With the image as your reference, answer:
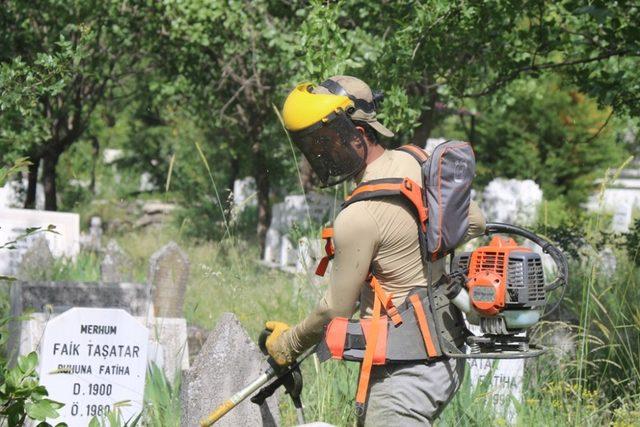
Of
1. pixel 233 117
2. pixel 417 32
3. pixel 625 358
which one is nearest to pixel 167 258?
pixel 417 32

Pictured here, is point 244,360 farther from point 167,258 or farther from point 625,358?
point 167,258

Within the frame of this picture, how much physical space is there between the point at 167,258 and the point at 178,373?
3.11m

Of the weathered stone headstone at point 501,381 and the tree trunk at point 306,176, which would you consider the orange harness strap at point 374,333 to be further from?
the tree trunk at point 306,176

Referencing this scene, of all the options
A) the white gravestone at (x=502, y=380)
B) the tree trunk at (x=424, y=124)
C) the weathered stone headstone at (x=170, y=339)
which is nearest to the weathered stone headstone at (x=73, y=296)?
the weathered stone headstone at (x=170, y=339)

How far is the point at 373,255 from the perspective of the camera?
3.67 meters

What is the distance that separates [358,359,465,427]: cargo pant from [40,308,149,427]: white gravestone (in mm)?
2045

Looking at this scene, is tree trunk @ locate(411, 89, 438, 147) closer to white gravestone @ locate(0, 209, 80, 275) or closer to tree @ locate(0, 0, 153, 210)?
tree @ locate(0, 0, 153, 210)

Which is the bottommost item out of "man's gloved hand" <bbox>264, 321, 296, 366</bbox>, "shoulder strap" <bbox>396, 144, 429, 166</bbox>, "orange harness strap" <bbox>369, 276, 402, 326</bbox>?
"man's gloved hand" <bbox>264, 321, 296, 366</bbox>

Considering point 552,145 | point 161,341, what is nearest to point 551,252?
point 161,341

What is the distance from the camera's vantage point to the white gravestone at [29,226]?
36.2ft

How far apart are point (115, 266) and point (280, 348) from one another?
6.51 metres

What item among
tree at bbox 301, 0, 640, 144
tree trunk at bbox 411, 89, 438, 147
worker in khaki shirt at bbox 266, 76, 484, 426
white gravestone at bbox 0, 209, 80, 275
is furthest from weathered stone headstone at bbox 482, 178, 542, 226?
worker in khaki shirt at bbox 266, 76, 484, 426

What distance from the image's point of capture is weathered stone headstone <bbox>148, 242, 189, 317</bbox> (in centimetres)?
872

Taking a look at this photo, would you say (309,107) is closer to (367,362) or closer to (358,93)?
(358,93)
